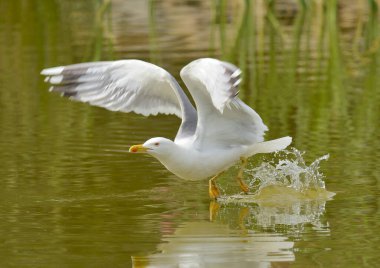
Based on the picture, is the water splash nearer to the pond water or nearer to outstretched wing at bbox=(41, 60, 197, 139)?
the pond water

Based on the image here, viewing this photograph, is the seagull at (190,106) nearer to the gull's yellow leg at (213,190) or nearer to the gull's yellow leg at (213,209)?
the gull's yellow leg at (213,190)

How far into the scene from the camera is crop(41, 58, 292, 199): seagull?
7402 mm

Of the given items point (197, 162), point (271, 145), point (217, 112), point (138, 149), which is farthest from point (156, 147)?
point (271, 145)

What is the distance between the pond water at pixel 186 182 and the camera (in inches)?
264

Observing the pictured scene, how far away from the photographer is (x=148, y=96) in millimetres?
8695

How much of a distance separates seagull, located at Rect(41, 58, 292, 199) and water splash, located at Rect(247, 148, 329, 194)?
177 millimetres

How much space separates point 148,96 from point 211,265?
8.78ft

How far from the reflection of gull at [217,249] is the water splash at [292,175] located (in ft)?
3.55

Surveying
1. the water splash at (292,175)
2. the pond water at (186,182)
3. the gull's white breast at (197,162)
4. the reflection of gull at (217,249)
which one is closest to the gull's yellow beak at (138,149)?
the gull's white breast at (197,162)

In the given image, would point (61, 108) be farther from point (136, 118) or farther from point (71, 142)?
point (71, 142)

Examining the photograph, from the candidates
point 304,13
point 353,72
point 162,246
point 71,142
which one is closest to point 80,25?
point 304,13

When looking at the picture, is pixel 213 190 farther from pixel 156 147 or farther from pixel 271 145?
pixel 156 147

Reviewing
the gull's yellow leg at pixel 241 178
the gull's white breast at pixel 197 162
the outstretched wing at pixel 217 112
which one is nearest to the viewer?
the outstretched wing at pixel 217 112

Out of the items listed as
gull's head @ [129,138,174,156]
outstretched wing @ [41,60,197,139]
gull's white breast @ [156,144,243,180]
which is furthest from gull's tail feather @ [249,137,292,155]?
gull's head @ [129,138,174,156]
